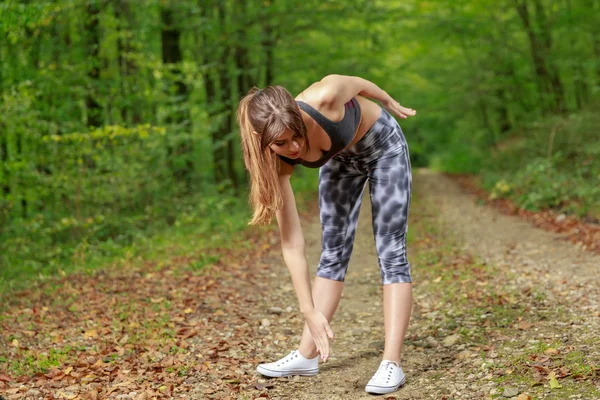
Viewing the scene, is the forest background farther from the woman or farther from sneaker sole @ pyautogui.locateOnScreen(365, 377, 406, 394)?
sneaker sole @ pyautogui.locateOnScreen(365, 377, 406, 394)

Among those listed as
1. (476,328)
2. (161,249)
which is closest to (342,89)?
(476,328)

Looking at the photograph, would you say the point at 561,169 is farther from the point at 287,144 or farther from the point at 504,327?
the point at 287,144

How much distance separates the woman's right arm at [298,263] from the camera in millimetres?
2732

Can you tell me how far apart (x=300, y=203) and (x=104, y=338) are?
8.89m

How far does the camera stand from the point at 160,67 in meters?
9.69

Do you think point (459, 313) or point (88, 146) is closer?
point (459, 313)

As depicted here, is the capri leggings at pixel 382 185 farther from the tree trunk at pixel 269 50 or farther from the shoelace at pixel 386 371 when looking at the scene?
the tree trunk at pixel 269 50

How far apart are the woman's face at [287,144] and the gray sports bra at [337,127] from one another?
153 millimetres

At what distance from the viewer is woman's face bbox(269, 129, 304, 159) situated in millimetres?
2521

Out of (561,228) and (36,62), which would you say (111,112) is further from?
(561,228)

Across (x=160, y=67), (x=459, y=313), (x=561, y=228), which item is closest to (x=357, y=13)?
(x=160, y=67)

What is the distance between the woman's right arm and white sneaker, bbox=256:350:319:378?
725 millimetres

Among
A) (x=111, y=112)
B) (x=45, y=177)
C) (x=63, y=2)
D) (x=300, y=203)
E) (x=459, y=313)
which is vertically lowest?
(x=300, y=203)

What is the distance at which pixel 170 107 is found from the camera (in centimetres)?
995
